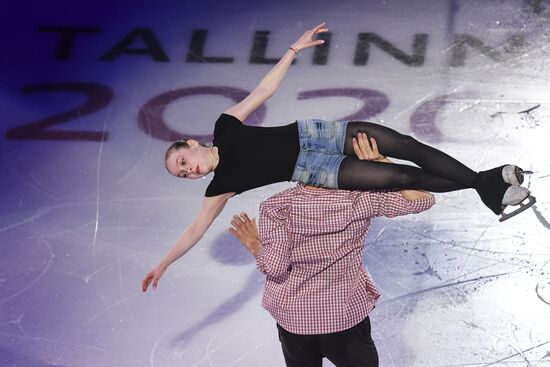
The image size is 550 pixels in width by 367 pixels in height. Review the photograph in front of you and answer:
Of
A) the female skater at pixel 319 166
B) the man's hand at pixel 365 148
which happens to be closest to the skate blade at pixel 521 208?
the female skater at pixel 319 166

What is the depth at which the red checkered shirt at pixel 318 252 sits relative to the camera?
13.6 feet

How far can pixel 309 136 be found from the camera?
4566mm

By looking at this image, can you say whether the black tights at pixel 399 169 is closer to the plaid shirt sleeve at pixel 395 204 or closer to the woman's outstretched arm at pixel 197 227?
the plaid shirt sleeve at pixel 395 204

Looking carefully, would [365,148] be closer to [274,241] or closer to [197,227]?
[274,241]

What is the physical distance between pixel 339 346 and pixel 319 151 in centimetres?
80

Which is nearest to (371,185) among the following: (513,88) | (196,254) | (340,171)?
(340,171)

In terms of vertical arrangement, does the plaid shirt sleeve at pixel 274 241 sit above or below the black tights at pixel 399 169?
below

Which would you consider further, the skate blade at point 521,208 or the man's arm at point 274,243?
the skate blade at point 521,208

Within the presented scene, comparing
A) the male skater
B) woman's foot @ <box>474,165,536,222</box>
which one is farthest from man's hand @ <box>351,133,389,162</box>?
woman's foot @ <box>474,165,536,222</box>

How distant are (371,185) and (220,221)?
1519mm

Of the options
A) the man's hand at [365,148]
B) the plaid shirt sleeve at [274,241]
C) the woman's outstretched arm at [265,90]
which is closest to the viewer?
the plaid shirt sleeve at [274,241]

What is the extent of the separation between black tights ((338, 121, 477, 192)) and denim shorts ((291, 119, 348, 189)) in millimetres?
32

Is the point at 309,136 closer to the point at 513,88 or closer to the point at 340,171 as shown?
the point at 340,171

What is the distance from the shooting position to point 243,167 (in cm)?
455
